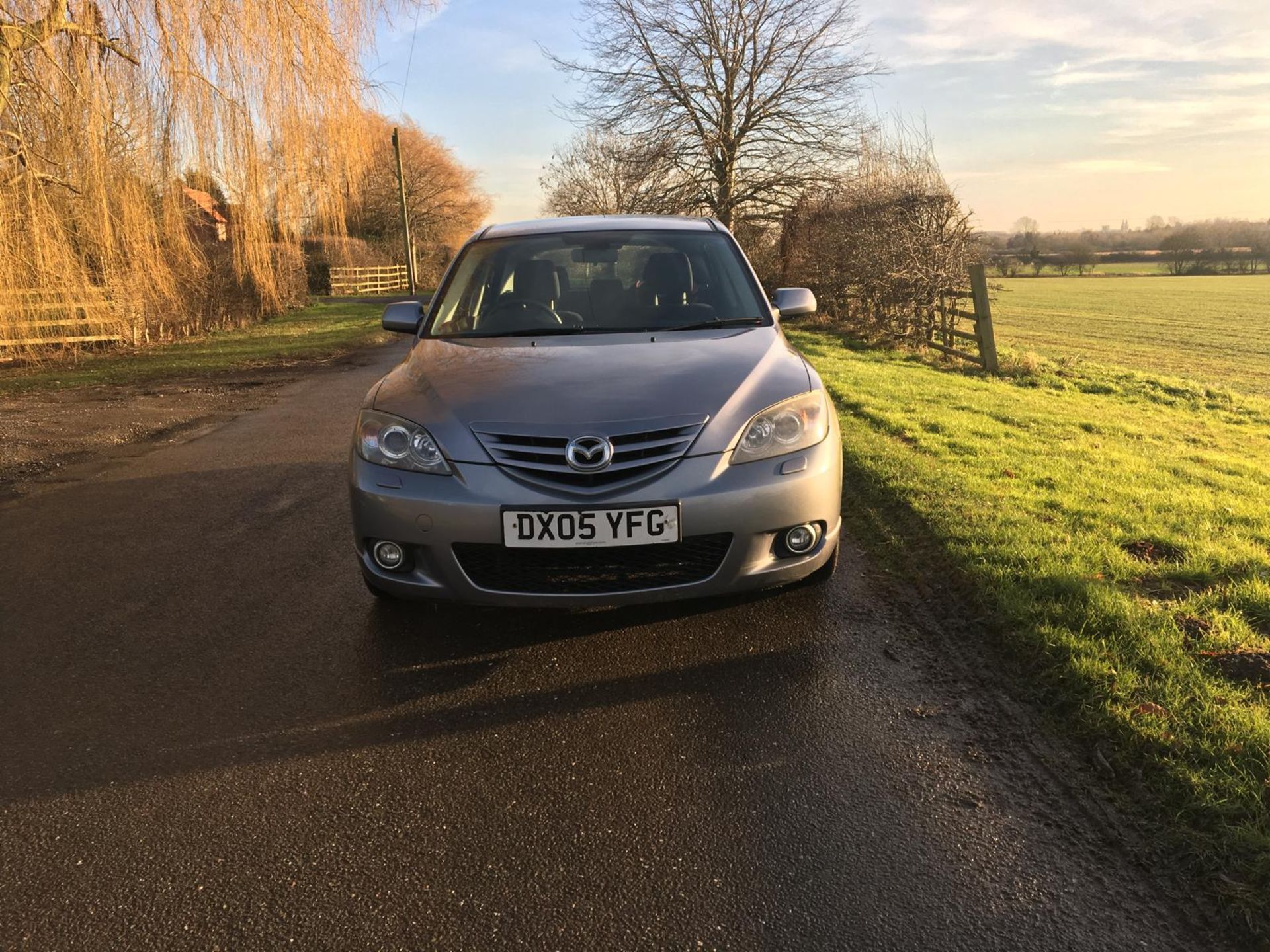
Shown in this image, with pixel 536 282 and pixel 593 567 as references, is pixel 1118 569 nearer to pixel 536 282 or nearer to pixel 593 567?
pixel 593 567

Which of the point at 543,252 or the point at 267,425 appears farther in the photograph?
the point at 267,425

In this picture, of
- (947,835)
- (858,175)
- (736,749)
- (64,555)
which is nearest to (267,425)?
(64,555)

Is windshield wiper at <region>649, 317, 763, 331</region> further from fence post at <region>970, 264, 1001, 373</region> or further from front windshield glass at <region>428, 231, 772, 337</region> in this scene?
fence post at <region>970, 264, 1001, 373</region>

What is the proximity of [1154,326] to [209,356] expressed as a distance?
1325 inches

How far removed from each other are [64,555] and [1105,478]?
6.42 meters

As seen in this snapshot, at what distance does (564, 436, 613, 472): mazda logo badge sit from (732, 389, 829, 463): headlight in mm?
475

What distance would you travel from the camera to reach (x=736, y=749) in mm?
2678

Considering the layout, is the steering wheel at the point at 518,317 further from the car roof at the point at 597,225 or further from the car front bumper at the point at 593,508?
the car front bumper at the point at 593,508

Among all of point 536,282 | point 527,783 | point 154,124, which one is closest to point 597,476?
point 527,783

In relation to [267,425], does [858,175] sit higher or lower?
higher

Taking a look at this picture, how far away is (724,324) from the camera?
166 inches

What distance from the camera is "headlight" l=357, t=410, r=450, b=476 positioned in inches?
124

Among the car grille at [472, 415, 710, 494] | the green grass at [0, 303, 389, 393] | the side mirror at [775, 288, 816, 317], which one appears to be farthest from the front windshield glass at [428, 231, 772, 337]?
the green grass at [0, 303, 389, 393]

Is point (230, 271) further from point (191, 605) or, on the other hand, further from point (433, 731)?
point (433, 731)
